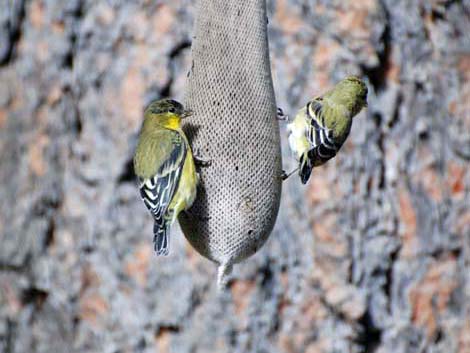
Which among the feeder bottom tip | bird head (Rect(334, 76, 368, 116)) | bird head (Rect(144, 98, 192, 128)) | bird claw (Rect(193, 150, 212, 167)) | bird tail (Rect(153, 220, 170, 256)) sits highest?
bird head (Rect(334, 76, 368, 116))

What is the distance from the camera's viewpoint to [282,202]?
7.03m

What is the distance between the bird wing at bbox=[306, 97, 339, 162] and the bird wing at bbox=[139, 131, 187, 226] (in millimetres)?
948

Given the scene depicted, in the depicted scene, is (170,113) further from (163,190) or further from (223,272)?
(223,272)

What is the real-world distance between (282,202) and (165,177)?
2.49 metres

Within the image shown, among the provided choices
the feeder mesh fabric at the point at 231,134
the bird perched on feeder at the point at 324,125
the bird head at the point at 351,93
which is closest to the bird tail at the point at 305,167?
the bird perched on feeder at the point at 324,125

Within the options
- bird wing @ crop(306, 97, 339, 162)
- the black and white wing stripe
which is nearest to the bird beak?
the black and white wing stripe

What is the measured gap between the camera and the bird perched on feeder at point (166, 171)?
4.47m

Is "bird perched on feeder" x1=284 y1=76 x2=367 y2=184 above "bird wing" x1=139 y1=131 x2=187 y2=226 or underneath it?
above

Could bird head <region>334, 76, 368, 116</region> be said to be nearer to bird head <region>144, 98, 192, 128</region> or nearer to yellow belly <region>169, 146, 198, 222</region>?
bird head <region>144, 98, 192, 128</region>

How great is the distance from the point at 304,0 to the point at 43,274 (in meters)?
2.55

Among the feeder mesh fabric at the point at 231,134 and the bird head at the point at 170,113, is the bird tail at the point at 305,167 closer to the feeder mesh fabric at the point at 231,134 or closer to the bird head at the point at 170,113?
the feeder mesh fabric at the point at 231,134

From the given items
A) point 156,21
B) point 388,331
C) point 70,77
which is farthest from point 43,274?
point 388,331

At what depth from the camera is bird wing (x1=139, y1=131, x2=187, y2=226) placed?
4500 mm

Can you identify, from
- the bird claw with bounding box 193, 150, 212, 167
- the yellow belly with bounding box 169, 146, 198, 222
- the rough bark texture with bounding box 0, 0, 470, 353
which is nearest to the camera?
the yellow belly with bounding box 169, 146, 198, 222
